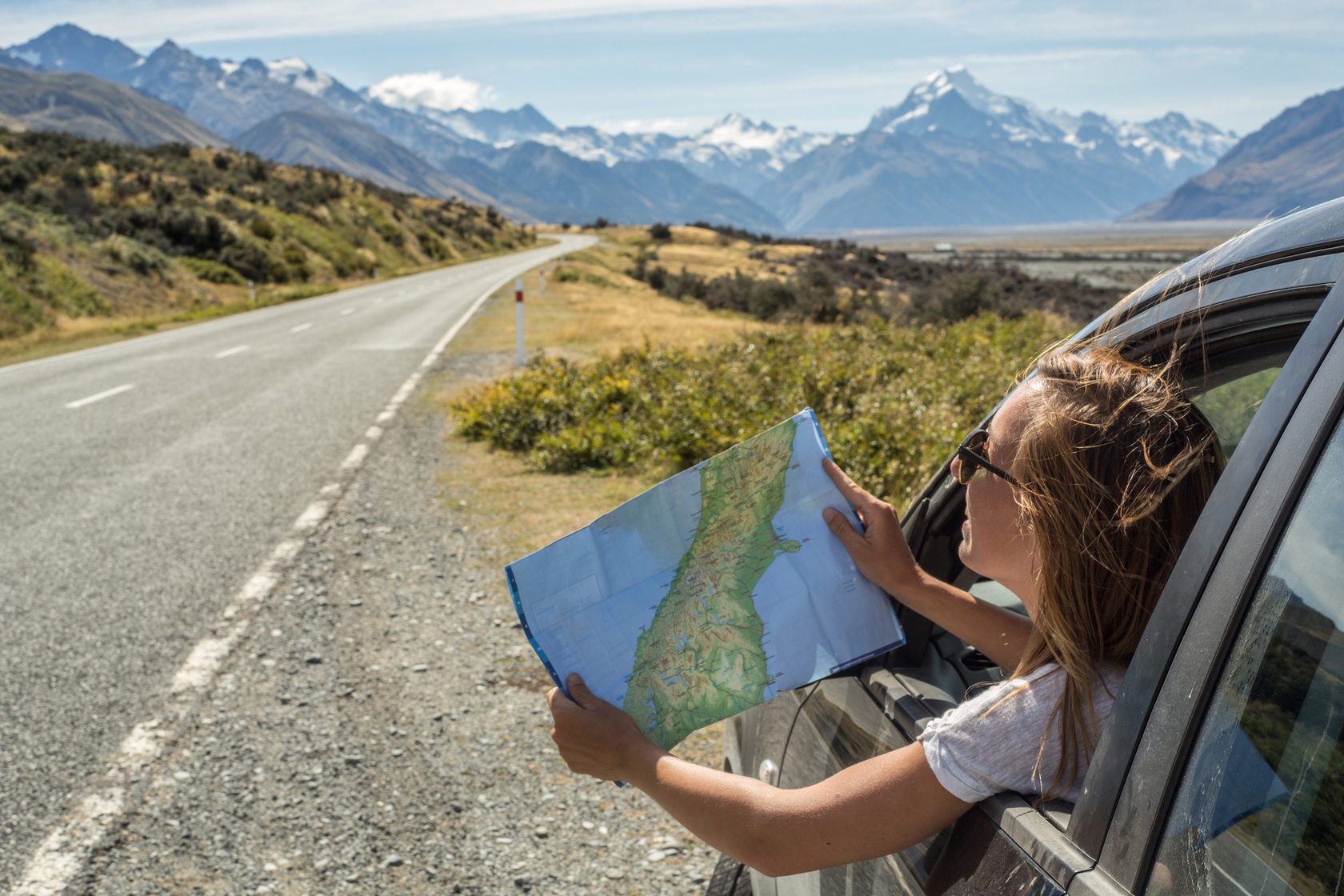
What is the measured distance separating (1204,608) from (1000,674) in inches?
39.2

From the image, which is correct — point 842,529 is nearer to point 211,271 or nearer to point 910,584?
point 910,584

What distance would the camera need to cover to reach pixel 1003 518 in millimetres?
1491

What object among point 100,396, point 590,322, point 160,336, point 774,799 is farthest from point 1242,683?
point 160,336

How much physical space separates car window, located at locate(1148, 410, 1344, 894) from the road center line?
42.3 feet

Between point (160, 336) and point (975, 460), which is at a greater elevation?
point (975, 460)

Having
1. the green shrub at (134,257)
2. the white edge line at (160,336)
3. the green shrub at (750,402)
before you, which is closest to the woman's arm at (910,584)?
the green shrub at (750,402)

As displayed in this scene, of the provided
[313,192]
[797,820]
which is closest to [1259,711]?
[797,820]

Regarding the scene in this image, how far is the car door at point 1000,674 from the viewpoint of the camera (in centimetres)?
118

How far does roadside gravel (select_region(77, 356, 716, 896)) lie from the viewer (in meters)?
3.20

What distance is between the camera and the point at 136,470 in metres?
8.68

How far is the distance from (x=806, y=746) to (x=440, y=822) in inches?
77.0

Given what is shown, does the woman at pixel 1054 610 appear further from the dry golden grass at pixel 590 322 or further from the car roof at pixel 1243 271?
the dry golden grass at pixel 590 322

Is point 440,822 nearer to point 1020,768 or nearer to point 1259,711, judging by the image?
point 1020,768

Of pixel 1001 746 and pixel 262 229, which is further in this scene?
pixel 262 229
